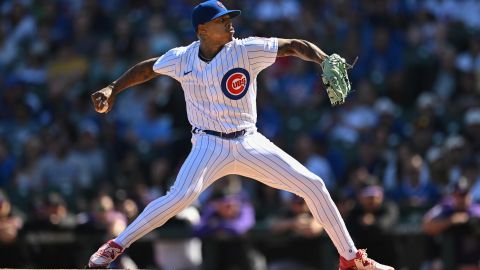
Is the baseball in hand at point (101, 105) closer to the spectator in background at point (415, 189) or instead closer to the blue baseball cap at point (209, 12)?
the blue baseball cap at point (209, 12)

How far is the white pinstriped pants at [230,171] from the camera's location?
5.79 meters

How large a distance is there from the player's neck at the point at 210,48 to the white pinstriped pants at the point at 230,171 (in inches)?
18.3

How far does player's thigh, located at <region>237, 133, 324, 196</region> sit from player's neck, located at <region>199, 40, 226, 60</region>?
53cm

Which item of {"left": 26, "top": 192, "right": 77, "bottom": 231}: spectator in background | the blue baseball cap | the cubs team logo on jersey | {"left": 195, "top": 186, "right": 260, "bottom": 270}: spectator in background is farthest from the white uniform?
{"left": 26, "top": 192, "right": 77, "bottom": 231}: spectator in background

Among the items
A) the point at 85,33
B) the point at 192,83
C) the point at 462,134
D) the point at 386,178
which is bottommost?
the point at 192,83

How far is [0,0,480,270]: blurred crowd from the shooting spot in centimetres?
906

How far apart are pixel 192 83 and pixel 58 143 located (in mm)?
6527

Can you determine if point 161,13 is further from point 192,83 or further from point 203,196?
point 192,83

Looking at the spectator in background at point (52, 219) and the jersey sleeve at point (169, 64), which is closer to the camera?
the jersey sleeve at point (169, 64)

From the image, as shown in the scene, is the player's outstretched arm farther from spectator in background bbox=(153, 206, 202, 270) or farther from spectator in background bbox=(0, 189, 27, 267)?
spectator in background bbox=(0, 189, 27, 267)

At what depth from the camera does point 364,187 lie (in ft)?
29.2

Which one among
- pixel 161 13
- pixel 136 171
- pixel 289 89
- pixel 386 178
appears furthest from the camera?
pixel 161 13

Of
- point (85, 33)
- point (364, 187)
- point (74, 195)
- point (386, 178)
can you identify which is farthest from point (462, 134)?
point (85, 33)

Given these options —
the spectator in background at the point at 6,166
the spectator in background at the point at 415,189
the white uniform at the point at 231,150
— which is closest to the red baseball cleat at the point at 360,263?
the white uniform at the point at 231,150
